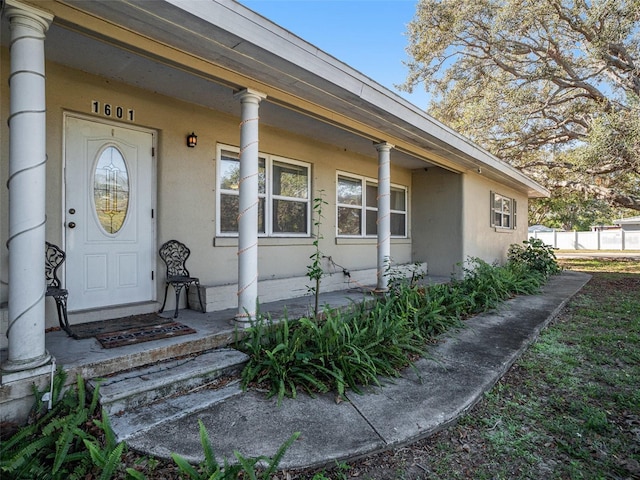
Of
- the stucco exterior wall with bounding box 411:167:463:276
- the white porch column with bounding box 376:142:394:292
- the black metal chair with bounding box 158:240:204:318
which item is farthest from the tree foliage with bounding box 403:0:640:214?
the black metal chair with bounding box 158:240:204:318

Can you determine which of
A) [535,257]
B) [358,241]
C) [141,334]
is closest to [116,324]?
[141,334]

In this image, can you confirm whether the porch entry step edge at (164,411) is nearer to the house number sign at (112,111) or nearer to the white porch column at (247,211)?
the white porch column at (247,211)

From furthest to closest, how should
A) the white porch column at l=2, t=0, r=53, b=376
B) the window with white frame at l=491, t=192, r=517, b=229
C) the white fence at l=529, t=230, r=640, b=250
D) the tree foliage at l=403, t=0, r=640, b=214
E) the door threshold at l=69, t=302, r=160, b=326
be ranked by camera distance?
the white fence at l=529, t=230, r=640, b=250 → the window with white frame at l=491, t=192, r=517, b=229 → the tree foliage at l=403, t=0, r=640, b=214 → the door threshold at l=69, t=302, r=160, b=326 → the white porch column at l=2, t=0, r=53, b=376

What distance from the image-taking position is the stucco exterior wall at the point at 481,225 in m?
8.55

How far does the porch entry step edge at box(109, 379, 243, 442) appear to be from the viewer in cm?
233

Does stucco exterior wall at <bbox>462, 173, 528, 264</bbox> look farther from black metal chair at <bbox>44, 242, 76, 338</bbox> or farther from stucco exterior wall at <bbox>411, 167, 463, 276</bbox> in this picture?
black metal chair at <bbox>44, 242, 76, 338</bbox>

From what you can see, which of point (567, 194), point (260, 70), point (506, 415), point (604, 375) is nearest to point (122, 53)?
point (260, 70)

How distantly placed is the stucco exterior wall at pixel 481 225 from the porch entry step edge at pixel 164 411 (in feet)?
22.6

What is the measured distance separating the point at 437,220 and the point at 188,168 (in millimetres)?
6015

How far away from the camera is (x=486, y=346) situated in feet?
14.0

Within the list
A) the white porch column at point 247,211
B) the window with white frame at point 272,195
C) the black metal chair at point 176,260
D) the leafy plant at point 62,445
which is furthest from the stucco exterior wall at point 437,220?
the leafy plant at point 62,445

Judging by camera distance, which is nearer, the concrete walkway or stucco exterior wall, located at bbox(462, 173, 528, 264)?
the concrete walkway

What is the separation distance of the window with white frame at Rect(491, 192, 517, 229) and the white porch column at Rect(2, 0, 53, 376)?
1009cm

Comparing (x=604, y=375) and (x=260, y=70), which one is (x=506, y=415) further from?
(x=260, y=70)
